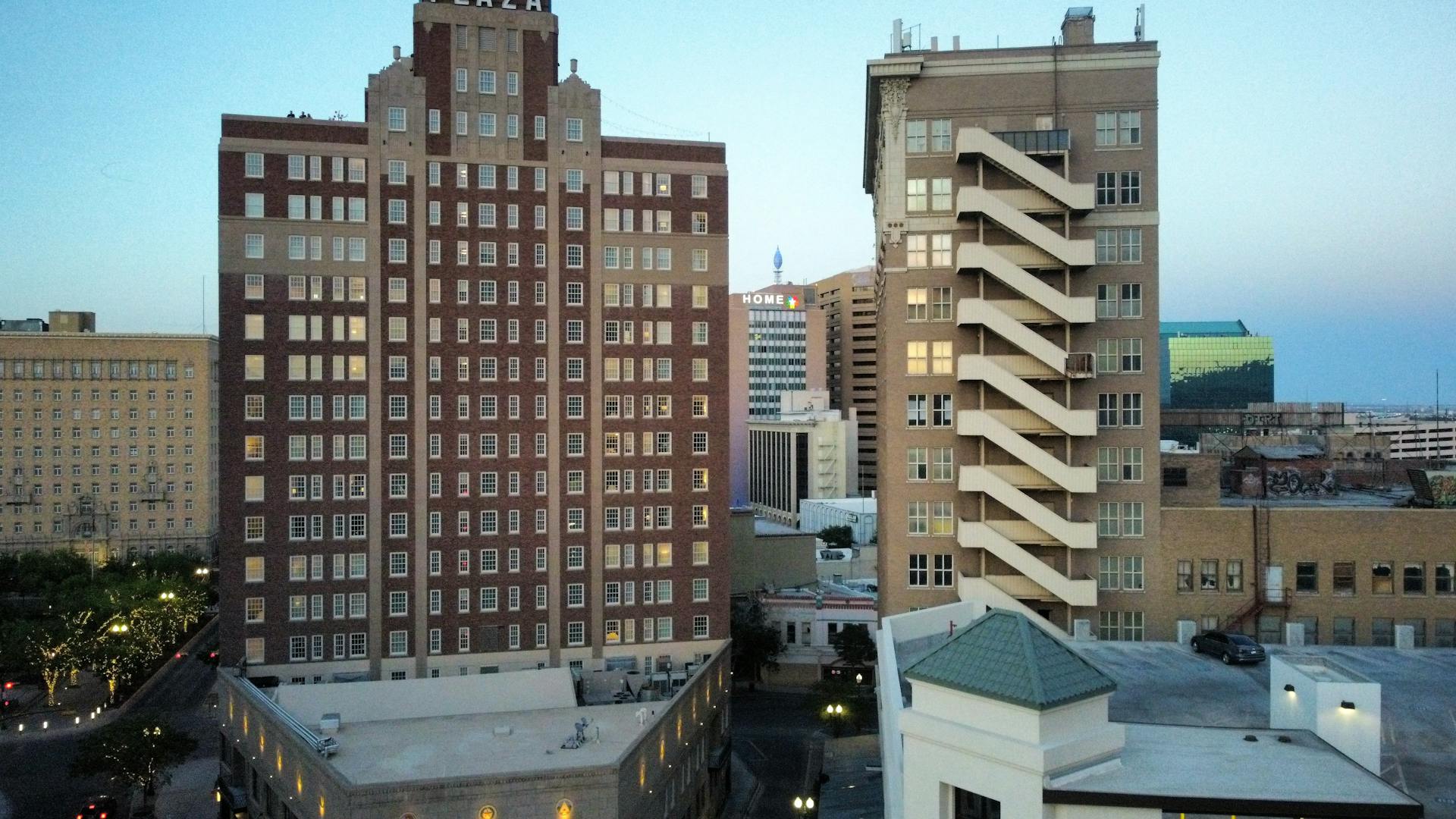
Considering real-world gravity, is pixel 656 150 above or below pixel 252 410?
above

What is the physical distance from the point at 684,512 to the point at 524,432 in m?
14.3

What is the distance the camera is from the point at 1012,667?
24.4 metres

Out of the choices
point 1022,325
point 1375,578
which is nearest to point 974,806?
point 1022,325

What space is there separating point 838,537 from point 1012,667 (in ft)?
422

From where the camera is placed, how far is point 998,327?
176ft

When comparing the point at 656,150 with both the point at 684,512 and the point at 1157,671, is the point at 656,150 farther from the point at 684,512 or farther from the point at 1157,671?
the point at 1157,671

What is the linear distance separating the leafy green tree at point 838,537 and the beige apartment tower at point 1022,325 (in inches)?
3626

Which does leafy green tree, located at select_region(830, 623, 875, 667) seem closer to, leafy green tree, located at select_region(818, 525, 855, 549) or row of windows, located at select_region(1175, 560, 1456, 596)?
row of windows, located at select_region(1175, 560, 1456, 596)

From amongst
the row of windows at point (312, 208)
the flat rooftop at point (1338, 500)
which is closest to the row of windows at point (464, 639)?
the row of windows at point (312, 208)

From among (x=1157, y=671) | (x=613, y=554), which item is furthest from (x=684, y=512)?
(x=1157, y=671)

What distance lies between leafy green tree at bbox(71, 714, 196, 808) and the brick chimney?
74669 mm

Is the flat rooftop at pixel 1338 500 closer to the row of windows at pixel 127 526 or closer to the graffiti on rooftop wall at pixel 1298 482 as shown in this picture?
the graffiti on rooftop wall at pixel 1298 482

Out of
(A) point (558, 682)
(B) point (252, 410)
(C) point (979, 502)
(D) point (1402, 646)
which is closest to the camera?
(D) point (1402, 646)

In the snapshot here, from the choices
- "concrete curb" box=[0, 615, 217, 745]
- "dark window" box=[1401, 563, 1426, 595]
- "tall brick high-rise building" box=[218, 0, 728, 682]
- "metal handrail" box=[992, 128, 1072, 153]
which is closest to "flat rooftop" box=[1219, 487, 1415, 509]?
"dark window" box=[1401, 563, 1426, 595]
